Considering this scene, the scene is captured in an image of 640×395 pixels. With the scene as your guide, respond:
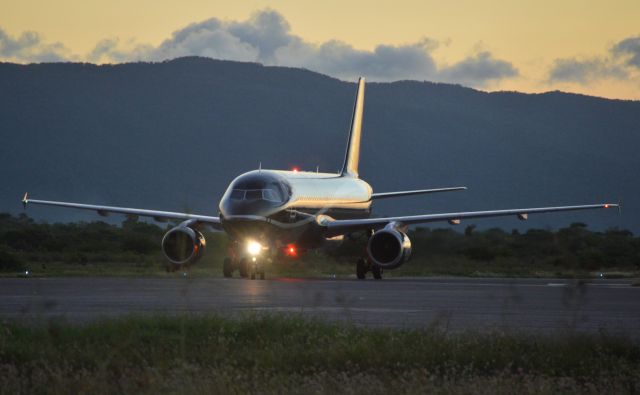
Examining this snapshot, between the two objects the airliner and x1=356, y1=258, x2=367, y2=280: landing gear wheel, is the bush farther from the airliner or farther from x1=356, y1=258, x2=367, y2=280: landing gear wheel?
x1=356, y1=258, x2=367, y2=280: landing gear wheel

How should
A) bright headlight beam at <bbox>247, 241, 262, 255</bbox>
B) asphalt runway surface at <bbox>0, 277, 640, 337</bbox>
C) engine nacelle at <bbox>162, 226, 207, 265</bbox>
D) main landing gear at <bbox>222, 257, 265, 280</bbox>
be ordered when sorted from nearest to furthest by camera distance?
asphalt runway surface at <bbox>0, 277, 640, 337</bbox>
main landing gear at <bbox>222, 257, 265, 280</bbox>
bright headlight beam at <bbox>247, 241, 262, 255</bbox>
engine nacelle at <bbox>162, 226, 207, 265</bbox>

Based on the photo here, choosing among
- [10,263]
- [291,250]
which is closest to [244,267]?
[291,250]

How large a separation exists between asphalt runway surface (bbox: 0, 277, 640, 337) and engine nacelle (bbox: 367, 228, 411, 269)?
477 cm

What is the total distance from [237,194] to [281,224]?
186 centimetres

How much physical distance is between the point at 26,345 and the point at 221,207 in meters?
25.6

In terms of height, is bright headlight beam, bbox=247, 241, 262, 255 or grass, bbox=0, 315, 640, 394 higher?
bright headlight beam, bbox=247, 241, 262, 255

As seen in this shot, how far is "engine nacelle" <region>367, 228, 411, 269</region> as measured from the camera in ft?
131

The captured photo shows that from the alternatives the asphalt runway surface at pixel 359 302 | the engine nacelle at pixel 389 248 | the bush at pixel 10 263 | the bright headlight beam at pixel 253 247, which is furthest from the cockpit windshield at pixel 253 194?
the bush at pixel 10 263

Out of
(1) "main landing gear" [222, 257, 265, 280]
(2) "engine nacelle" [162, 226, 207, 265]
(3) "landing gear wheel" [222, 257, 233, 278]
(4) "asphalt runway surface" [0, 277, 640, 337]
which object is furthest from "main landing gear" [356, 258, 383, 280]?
(4) "asphalt runway surface" [0, 277, 640, 337]

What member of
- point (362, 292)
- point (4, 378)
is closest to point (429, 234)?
point (362, 292)

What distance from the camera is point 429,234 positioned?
165ft

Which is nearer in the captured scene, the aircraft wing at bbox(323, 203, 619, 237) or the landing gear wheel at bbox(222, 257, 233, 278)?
the landing gear wheel at bbox(222, 257, 233, 278)

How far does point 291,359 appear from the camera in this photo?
527 inches

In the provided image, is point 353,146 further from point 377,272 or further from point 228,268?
point 228,268
